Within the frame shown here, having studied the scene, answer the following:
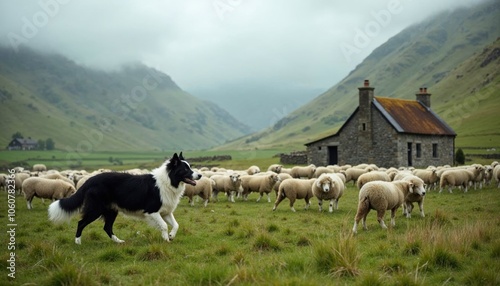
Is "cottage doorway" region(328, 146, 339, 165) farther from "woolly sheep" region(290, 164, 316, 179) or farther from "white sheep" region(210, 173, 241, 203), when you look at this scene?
→ "white sheep" region(210, 173, 241, 203)

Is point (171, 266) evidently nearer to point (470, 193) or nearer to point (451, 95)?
point (470, 193)

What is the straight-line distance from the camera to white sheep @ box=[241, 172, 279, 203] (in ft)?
82.0

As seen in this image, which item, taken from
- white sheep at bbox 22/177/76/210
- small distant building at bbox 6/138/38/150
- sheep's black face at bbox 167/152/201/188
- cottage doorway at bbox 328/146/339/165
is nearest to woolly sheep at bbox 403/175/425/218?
sheep's black face at bbox 167/152/201/188

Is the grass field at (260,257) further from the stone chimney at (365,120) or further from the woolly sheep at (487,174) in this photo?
the stone chimney at (365,120)

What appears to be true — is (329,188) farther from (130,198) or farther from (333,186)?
(130,198)

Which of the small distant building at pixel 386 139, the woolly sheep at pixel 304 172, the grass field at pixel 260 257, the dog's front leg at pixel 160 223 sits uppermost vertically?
the small distant building at pixel 386 139

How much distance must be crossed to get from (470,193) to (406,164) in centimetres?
1935

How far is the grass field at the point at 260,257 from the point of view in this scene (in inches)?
312

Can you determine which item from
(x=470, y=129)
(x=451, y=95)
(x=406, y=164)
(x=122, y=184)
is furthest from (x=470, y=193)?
(x=451, y=95)

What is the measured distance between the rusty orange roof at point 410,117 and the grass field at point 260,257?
106 feet

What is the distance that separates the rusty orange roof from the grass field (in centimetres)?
3241

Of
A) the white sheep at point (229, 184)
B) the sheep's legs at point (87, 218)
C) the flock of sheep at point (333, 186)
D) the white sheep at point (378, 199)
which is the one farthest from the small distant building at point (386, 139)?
the sheep's legs at point (87, 218)

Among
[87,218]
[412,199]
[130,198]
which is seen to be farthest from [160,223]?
[412,199]

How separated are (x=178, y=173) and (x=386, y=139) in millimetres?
37000
